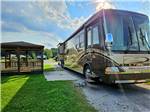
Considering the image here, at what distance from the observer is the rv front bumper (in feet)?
16.9

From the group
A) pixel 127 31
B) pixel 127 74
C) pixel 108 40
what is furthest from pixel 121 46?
pixel 127 74

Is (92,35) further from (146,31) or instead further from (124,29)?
(146,31)

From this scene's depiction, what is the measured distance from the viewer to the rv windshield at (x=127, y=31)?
5523mm

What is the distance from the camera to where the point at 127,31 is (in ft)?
18.6

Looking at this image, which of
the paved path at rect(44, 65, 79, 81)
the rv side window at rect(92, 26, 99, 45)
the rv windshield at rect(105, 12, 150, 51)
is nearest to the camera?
the rv windshield at rect(105, 12, 150, 51)

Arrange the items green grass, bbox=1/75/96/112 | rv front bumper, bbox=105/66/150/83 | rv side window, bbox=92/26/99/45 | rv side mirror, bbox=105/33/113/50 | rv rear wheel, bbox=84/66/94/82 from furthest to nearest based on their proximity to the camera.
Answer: rv rear wheel, bbox=84/66/94/82 → rv side window, bbox=92/26/99/45 → rv side mirror, bbox=105/33/113/50 → rv front bumper, bbox=105/66/150/83 → green grass, bbox=1/75/96/112

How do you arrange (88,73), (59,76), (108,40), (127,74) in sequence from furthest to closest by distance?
(59,76), (88,73), (108,40), (127,74)

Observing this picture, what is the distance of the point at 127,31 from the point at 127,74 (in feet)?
5.10

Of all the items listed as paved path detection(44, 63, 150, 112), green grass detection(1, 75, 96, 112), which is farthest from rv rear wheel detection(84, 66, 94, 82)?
green grass detection(1, 75, 96, 112)

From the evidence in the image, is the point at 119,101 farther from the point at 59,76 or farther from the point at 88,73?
the point at 59,76

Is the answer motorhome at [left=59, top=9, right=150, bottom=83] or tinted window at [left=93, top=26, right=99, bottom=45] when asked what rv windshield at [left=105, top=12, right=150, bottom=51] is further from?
tinted window at [left=93, top=26, right=99, bottom=45]

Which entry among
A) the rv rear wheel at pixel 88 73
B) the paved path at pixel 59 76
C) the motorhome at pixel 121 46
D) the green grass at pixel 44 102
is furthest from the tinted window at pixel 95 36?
the paved path at pixel 59 76

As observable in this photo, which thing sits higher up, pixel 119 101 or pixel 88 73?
pixel 88 73

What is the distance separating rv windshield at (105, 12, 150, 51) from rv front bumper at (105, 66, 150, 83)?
73 centimetres
